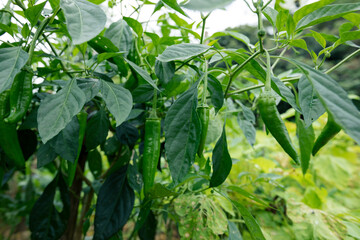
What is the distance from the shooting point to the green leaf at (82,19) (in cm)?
32

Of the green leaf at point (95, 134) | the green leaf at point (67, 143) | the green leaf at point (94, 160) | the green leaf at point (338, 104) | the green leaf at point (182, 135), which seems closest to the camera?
the green leaf at point (338, 104)

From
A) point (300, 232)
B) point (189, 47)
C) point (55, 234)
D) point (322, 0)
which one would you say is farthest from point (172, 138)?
point (300, 232)

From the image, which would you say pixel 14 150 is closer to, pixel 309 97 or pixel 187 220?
pixel 187 220

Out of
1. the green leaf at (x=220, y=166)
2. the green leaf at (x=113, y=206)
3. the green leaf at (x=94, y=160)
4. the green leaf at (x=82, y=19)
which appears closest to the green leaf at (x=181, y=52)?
the green leaf at (x=82, y=19)

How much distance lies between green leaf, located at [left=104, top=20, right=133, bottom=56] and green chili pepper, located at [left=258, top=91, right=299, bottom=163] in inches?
14.2

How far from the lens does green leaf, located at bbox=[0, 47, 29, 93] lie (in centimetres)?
35

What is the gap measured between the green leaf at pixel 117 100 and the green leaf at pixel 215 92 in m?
0.20

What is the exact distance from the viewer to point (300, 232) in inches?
35.0

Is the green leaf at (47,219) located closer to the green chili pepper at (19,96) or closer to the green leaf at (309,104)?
the green chili pepper at (19,96)

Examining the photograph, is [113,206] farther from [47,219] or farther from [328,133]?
[328,133]

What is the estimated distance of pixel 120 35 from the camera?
0.59 metres

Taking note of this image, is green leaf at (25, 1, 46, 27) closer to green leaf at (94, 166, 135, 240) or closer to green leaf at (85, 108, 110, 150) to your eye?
green leaf at (85, 108, 110, 150)

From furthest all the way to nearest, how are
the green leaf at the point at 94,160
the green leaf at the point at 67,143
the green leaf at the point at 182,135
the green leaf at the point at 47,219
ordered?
1. the green leaf at the point at 94,160
2. the green leaf at the point at 47,219
3. the green leaf at the point at 67,143
4. the green leaf at the point at 182,135

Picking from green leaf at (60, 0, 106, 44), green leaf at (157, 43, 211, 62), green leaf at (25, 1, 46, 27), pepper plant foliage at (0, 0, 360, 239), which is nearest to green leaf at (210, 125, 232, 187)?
pepper plant foliage at (0, 0, 360, 239)
